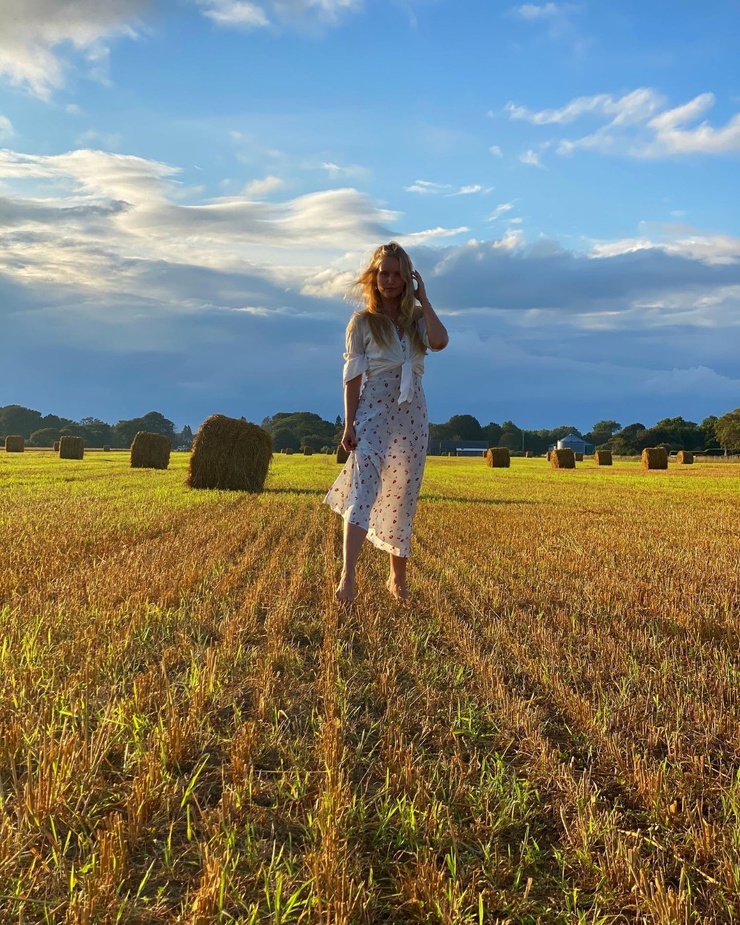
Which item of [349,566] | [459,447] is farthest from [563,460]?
[459,447]

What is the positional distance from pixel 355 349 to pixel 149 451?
2377 cm

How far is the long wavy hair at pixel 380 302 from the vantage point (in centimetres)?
468

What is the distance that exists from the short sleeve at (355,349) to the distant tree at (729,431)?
78957 mm

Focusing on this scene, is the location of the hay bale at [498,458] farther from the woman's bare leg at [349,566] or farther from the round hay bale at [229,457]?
the woman's bare leg at [349,566]

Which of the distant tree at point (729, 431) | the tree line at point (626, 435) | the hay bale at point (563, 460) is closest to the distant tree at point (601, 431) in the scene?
the tree line at point (626, 435)

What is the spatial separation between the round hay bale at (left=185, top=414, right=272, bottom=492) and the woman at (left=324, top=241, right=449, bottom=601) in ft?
37.1

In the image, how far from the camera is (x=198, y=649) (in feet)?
11.5

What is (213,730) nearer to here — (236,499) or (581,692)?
(581,692)

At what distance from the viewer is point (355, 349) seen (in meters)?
4.79

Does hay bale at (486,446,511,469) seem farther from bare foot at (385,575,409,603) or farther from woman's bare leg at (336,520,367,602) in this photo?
woman's bare leg at (336,520,367,602)

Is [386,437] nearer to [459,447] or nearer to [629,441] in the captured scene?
[629,441]

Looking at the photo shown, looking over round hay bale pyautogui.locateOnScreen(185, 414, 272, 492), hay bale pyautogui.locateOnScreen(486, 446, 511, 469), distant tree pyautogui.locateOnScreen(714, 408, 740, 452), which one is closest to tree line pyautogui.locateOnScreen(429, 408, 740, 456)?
distant tree pyautogui.locateOnScreen(714, 408, 740, 452)

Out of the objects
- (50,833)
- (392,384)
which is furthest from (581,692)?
(392,384)

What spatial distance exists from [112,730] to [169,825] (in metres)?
0.66
